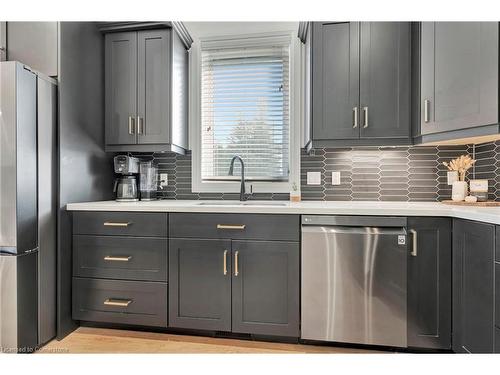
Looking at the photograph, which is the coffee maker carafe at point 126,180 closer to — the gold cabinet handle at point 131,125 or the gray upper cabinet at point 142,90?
the gray upper cabinet at point 142,90

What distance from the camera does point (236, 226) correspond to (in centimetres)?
182

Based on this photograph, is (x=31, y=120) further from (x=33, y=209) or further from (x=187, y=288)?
(x=187, y=288)

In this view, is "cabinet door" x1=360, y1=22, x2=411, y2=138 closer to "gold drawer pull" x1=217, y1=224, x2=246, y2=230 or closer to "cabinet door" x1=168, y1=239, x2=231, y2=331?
"gold drawer pull" x1=217, y1=224, x2=246, y2=230

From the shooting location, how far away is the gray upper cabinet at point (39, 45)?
1905 mm

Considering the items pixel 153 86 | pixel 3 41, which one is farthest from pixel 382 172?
pixel 3 41

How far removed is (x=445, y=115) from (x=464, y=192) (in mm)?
646

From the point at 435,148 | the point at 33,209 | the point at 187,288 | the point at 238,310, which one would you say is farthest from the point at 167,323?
the point at 435,148

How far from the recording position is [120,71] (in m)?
2.32

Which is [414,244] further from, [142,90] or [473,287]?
[142,90]

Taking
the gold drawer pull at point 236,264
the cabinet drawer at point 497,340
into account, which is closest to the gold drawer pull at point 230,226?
the gold drawer pull at point 236,264

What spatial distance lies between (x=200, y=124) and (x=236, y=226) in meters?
1.21

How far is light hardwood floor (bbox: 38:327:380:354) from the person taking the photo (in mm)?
1786

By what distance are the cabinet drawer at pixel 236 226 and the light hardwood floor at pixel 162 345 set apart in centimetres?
71

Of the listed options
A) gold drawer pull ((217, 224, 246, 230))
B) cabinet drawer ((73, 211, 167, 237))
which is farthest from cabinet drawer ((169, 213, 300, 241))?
cabinet drawer ((73, 211, 167, 237))
